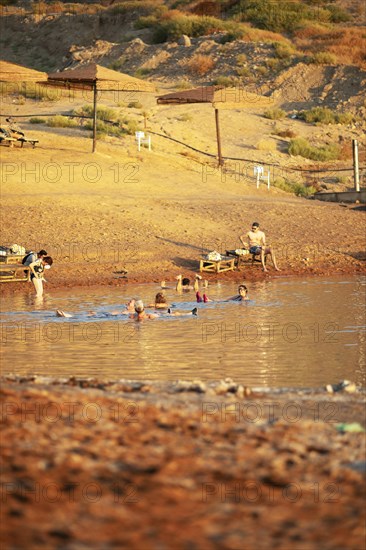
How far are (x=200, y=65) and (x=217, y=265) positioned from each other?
1266 inches

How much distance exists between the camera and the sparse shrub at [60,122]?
36469 mm

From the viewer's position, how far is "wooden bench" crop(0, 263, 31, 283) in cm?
2259

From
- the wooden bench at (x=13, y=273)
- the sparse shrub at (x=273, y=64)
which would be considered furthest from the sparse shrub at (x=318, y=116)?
the wooden bench at (x=13, y=273)

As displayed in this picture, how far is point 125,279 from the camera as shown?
76.7ft

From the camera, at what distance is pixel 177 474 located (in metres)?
6.54

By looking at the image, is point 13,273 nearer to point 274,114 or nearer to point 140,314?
point 140,314

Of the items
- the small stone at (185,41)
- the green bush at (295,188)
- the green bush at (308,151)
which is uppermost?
the small stone at (185,41)

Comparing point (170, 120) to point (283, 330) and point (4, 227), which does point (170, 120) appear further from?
point (283, 330)

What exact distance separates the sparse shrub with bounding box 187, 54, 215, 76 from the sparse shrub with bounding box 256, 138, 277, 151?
1446 centimetres

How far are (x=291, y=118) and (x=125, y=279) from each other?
2506cm

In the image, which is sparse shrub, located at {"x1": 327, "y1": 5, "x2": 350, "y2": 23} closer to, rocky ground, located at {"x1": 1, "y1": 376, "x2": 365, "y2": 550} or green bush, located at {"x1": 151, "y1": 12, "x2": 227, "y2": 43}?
green bush, located at {"x1": 151, "y1": 12, "x2": 227, "y2": 43}

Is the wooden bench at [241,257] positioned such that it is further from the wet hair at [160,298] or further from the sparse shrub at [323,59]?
the sparse shrub at [323,59]

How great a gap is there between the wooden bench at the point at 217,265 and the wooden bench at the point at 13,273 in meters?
3.90

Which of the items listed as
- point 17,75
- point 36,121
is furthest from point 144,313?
point 36,121
